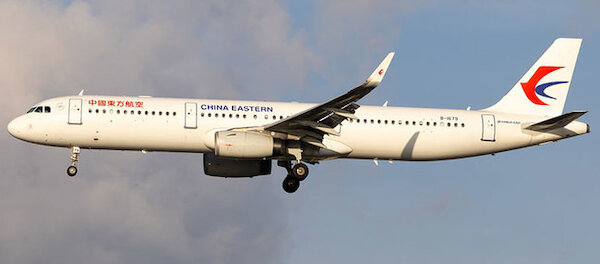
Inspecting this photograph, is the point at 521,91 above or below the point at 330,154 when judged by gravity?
above

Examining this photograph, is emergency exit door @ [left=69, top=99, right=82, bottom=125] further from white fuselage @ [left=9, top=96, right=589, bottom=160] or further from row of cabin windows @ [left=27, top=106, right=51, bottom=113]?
row of cabin windows @ [left=27, top=106, right=51, bottom=113]

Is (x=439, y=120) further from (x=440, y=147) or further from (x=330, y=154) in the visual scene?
(x=330, y=154)

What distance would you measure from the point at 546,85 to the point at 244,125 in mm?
16922

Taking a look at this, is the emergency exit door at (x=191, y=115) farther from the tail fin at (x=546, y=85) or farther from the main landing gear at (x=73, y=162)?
the tail fin at (x=546, y=85)

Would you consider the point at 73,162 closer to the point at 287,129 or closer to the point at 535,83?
the point at 287,129

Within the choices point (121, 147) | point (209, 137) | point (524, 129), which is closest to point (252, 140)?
point (209, 137)

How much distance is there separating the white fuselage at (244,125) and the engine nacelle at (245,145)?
120cm

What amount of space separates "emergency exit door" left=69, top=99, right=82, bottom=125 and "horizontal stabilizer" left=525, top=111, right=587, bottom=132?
22545 mm

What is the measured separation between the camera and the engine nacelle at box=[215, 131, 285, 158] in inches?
2108

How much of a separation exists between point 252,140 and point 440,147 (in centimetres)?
1009

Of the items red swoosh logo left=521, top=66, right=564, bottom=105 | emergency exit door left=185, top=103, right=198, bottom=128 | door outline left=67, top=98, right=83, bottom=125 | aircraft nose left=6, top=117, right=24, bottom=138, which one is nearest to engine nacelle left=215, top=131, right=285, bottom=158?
emergency exit door left=185, top=103, right=198, bottom=128

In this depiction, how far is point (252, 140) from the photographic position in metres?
54.0

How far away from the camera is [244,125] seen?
5534 cm

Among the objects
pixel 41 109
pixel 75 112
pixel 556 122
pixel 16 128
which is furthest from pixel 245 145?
pixel 556 122
